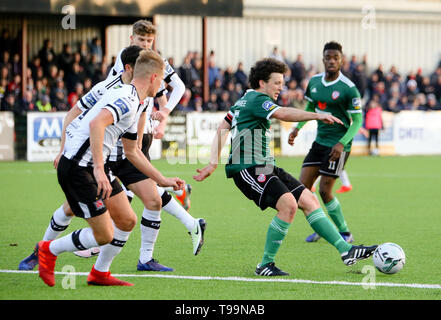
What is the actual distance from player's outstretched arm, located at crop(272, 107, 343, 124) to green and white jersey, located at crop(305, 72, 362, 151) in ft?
8.15

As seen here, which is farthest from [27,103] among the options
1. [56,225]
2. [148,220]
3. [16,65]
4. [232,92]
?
[148,220]

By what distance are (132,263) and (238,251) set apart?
1.27 meters

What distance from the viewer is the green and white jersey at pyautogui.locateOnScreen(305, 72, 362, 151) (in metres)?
9.78

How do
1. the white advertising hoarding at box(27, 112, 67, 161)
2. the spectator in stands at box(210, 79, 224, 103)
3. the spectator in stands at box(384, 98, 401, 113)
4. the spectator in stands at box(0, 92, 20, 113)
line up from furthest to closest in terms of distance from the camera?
1. the spectator in stands at box(384, 98, 401, 113)
2. the spectator in stands at box(210, 79, 224, 103)
3. the spectator in stands at box(0, 92, 20, 113)
4. the white advertising hoarding at box(27, 112, 67, 161)

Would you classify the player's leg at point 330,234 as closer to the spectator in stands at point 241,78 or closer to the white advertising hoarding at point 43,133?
the white advertising hoarding at point 43,133

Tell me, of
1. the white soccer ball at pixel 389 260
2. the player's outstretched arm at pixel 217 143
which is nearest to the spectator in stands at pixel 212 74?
the player's outstretched arm at pixel 217 143

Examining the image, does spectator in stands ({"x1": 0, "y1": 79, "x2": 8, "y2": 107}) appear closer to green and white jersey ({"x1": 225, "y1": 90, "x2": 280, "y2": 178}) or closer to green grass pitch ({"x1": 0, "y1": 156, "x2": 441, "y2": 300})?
green grass pitch ({"x1": 0, "y1": 156, "x2": 441, "y2": 300})

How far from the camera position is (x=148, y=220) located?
7.92 m

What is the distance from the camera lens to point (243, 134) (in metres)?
7.75

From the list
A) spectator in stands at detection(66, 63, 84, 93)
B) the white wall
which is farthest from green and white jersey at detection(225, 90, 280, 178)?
the white wall
